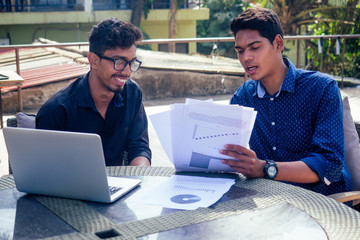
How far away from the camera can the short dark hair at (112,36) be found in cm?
285

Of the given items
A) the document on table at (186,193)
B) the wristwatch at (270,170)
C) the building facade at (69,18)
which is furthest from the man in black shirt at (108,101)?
the building facade at (69,18)

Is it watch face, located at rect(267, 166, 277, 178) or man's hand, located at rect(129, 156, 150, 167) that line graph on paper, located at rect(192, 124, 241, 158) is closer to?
watch face, located at rect(267, 166, 277, 178)

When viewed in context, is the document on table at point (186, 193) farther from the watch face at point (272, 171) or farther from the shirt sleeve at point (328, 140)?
the shirt sleeve at point (328, 140)

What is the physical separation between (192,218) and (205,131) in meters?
0.47

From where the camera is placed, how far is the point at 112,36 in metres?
2.85

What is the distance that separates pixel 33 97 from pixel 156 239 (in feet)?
21.6

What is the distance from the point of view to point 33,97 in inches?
304

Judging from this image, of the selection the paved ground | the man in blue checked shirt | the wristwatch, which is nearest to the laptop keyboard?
the wristwatch

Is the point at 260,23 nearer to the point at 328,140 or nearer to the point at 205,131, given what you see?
the point at 328,140

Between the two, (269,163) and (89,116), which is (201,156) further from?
(89,116)

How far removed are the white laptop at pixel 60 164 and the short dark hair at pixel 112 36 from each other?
1142 mm

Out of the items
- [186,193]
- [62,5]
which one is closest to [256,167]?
[186,193]

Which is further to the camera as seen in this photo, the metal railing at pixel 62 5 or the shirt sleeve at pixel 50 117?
the metal railing at pixel 62 5

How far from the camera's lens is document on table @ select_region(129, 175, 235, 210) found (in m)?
1.85
